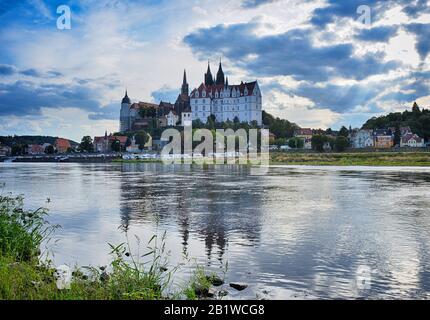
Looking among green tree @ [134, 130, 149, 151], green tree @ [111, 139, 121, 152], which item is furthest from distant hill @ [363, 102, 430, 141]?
green tree @ [111, 139, 121, 152]

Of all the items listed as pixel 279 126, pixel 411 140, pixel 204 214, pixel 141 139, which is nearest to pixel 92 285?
pixel 204 214

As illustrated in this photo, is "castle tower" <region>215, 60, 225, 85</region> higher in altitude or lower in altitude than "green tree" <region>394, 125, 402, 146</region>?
higher

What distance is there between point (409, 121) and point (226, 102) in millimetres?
70510

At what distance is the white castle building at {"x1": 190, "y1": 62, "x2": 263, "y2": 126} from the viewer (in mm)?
181750

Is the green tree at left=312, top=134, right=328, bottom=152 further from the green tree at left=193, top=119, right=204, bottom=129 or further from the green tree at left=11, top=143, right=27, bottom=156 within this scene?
the green tree at left=11, top=143, right=27, bottom=156

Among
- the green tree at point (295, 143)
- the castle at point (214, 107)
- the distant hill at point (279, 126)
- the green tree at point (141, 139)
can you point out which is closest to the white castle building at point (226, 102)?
the castle at point (214, 107)

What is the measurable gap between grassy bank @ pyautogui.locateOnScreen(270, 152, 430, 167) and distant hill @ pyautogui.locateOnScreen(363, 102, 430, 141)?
4744cm

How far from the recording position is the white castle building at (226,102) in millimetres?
181750

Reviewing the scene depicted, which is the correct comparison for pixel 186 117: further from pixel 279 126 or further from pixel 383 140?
pixel 383 140

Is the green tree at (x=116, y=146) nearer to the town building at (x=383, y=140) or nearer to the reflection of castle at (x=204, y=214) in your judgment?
the town building at (x=383, y=140)

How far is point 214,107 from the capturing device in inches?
7416

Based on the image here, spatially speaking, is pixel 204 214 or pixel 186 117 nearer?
pixel 204 214

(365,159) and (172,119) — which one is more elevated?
(172,119)
